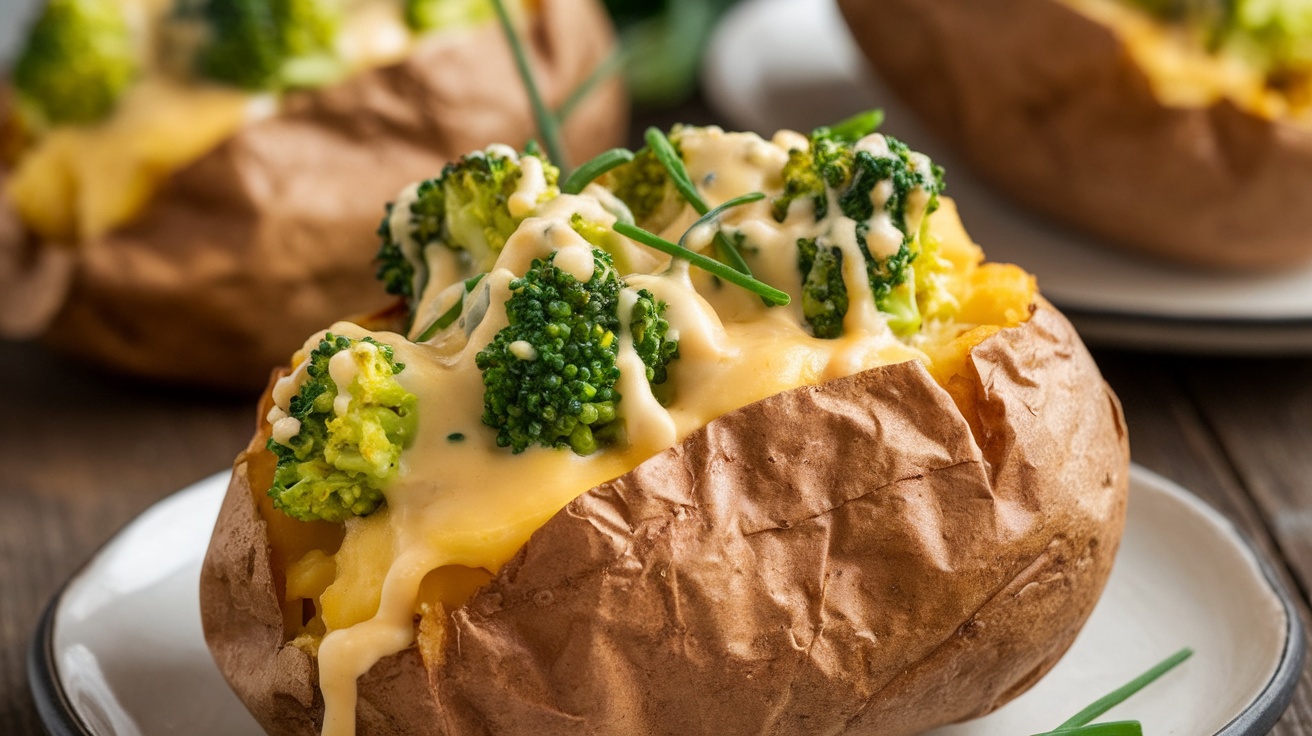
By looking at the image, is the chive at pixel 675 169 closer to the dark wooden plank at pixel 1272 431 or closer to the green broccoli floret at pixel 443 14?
the dark wooden plank at pixel 1272 431

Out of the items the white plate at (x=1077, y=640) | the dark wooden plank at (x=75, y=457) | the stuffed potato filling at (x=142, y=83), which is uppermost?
the stuffed potato filling at (x=142, y=83)

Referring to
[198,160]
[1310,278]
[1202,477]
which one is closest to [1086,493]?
[1202,477]

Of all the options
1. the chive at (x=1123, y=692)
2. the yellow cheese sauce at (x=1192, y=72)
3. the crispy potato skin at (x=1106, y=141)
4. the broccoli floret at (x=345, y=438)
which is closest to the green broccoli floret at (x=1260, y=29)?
the yellow cheese sauce at (x=1192, y=72)

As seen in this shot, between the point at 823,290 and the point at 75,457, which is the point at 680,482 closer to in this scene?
the point at 823,290

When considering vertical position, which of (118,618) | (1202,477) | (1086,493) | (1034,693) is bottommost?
(1202,477)

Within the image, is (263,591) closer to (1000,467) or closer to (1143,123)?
(1000,467)

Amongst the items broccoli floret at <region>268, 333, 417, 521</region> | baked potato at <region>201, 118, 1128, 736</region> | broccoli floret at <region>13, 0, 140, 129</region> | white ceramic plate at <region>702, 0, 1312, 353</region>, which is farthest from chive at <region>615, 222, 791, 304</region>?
broccoli floret at <region>13, 0, 140, 129</region>
